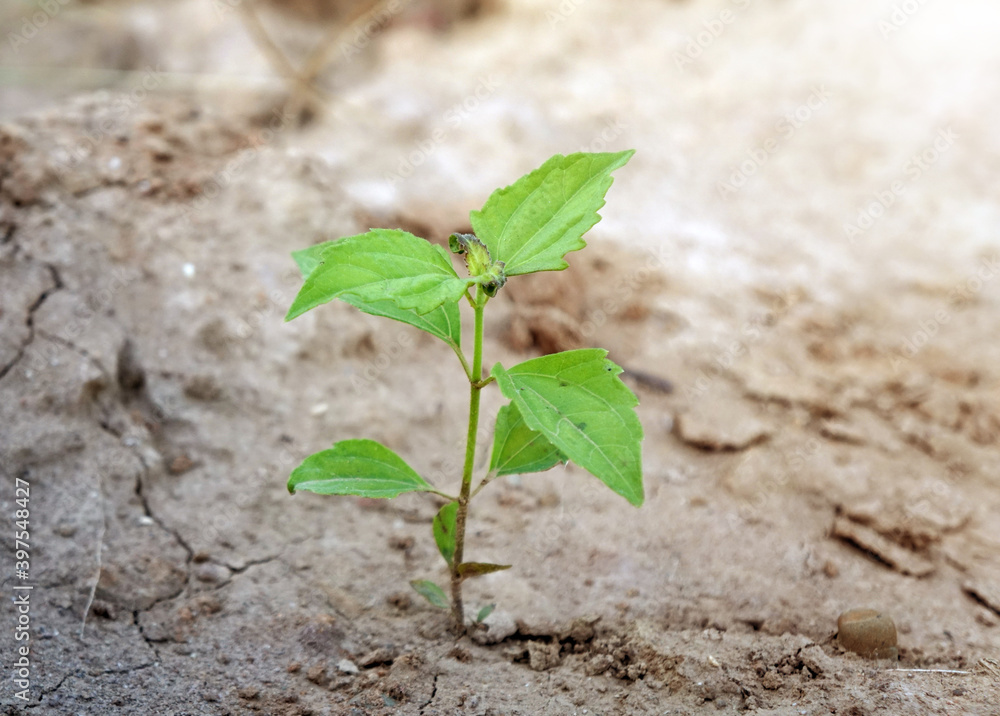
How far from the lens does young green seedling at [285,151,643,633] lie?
149cm

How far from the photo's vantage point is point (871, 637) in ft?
6.44

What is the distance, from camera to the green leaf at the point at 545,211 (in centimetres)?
162

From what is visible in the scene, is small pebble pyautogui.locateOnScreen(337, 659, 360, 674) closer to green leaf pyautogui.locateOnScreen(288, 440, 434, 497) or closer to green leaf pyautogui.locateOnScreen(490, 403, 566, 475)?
green leaf pyautogui.locateOnScreen(288, 440, 434, 497)

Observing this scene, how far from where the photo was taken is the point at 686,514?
8.56 feet

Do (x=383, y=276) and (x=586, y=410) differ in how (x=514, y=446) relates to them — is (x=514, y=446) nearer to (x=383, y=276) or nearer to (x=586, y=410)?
(x=586, y=410)

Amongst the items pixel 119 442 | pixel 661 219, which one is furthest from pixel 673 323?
pixel 119 442

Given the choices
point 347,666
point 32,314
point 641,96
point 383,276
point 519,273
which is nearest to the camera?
point 383,276

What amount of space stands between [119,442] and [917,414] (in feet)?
10.2

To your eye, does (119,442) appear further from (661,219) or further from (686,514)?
(661,219)

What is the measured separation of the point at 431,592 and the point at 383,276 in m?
0.99

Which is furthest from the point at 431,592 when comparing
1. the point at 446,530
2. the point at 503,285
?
the point at 503,285

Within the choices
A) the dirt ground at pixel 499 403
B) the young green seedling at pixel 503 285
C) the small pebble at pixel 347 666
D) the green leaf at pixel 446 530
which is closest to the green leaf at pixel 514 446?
the young green seedling at pixel 503 285

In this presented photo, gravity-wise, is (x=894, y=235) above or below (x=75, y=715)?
above

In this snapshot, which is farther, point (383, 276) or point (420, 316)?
point (420, 316)
